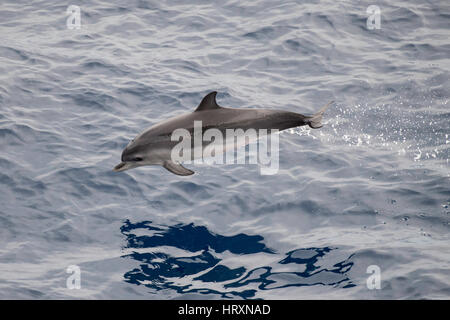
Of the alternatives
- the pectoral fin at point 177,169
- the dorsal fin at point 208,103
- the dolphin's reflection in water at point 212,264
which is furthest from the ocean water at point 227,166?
the dorsal fin at point 208,103

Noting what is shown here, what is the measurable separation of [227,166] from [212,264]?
11.5 feet

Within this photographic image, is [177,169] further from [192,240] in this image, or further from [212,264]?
[212,264]

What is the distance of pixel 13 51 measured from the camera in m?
19.6

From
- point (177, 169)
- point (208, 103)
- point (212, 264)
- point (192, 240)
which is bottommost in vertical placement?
point (212, 264)

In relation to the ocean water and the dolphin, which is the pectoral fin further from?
the ocean water

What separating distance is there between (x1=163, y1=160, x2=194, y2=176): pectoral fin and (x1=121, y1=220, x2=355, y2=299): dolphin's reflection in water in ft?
3.28

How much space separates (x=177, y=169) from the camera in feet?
42.0

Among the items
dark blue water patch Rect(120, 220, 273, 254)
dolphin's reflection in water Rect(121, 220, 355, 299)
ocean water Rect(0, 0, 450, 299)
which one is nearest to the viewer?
dolphin's reflection in water Rect(121, 220, 355, 299)

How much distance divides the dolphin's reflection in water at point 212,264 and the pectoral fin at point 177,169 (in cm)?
100

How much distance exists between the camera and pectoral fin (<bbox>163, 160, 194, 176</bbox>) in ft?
41.7

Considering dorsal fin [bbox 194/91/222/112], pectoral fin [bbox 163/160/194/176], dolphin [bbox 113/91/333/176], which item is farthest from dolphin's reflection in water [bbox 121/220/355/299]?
dorsal fin [bbox 194/91/222/112]

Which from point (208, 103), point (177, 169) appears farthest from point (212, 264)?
point (208, 103)

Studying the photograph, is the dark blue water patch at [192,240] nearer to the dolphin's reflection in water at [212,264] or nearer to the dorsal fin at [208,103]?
the dolphin's reflection in water at [212,264]

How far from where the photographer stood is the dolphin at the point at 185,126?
41.9 ft
